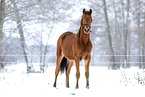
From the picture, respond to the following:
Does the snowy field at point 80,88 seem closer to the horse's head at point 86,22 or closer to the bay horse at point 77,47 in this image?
the bay horse at point 77,47

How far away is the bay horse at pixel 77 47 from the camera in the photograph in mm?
4707

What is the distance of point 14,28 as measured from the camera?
40.1 feet

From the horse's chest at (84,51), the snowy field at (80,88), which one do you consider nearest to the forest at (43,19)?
the snowy field at (80,88)

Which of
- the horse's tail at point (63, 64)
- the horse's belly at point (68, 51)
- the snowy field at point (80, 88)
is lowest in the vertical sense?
the snowy field at point (80, 88)

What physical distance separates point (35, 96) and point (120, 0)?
50.5 feet

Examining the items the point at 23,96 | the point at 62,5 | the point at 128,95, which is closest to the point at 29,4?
the point at 62,5

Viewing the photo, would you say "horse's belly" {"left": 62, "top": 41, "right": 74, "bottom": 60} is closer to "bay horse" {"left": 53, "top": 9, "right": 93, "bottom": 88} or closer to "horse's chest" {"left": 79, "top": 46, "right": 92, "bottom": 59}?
"bay horse" {"left": 53, "top": 9, "right": 93, "bottom": 88}

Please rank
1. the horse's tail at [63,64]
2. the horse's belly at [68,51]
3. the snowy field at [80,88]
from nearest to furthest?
the snowy field at [80,88], the horse's belly at [68,51], the horse's tail at [63,64]

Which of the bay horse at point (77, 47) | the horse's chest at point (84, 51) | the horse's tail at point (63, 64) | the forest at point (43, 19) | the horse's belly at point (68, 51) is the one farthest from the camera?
the forest at point (43, 19)

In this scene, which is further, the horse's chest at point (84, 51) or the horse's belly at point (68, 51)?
the horse's belly at point (68, 51)

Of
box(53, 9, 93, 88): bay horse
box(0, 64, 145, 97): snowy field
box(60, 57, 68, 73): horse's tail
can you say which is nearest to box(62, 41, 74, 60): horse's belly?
box(53, 9, 93, 88): bay horse

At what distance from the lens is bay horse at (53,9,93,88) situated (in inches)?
185

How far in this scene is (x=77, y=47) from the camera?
4949 millimetres

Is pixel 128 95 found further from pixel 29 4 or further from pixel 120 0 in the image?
pixel 120 0
